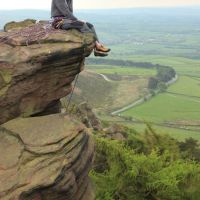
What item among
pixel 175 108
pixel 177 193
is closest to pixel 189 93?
pixel 175 108

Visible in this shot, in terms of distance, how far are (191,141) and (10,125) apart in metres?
43.9

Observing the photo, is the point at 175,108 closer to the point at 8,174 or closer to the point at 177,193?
the point at 177,193

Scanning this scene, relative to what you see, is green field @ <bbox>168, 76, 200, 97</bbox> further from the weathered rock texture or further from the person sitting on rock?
the weathered rock texture

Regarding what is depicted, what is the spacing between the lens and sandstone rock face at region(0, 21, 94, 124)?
1700 cm

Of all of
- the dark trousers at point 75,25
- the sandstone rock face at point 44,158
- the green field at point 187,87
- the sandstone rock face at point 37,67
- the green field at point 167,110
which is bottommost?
the green field at point 187,87

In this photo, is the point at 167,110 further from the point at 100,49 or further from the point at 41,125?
the point at 41,125

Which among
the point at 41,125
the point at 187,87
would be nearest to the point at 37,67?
the point at 41,125

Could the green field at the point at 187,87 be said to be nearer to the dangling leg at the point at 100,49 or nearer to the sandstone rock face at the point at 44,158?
the dangling leg at the point at 100,49

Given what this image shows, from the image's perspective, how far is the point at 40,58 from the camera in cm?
1720

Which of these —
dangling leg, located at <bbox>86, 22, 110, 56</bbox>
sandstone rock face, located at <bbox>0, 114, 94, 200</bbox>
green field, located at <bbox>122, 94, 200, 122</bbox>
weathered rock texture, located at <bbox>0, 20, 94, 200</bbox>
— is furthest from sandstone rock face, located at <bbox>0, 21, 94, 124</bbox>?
green field, located at <bbox>122, 94, 200, 122</bbox>

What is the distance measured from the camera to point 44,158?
1606 centimetres

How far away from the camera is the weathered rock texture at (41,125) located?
15.6m

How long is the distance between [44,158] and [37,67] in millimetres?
3729

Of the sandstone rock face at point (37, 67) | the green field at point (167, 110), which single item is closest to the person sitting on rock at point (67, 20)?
the sandstone rock face at point (37, 67)
